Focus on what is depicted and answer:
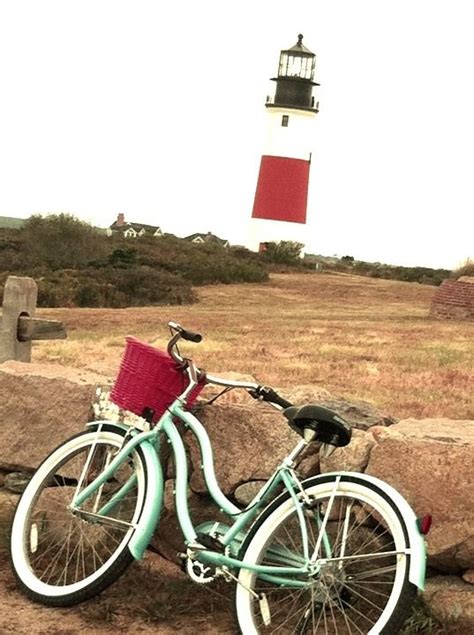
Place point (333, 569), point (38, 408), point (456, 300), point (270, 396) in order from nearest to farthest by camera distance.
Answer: point (333, 569)
point (270, 396)
point (38, 408)
point (456, 300)

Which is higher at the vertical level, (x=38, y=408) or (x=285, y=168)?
(x=285, y=168)

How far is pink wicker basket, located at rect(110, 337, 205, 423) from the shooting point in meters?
4.48

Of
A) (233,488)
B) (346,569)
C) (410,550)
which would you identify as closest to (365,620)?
(346,569)

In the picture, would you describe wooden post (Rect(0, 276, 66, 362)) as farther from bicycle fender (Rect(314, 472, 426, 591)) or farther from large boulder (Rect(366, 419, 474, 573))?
→ bicycle fender (Rect(314, 472, 426, 591))

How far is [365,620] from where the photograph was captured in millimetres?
4141

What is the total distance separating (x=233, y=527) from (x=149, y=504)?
419mm

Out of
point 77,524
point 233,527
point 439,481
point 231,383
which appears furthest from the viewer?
point 77,524

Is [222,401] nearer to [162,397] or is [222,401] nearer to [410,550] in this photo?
[162,397]

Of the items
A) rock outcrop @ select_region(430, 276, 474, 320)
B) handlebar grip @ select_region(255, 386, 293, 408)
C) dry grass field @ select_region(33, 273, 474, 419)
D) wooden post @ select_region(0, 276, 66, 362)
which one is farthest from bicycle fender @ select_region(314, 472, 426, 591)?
rock outcrop @ select_region(430, 276, 474, 320)

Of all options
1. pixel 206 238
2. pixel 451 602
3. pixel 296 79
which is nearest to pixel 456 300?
pixel 451 602

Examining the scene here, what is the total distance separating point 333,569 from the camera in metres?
3.93

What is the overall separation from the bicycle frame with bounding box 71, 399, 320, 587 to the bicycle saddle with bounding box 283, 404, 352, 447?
0.07 meters

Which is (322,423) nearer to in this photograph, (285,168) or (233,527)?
(233,527)

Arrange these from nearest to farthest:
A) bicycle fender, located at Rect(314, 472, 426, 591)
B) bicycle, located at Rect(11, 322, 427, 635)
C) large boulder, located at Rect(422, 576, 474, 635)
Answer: bicycle fender, located at Rect(314, 472, 426, 591), bicycle, located at Rect(11, 322, 427, 635), large boulder, located at Rect(422, 576, 474, 635)
